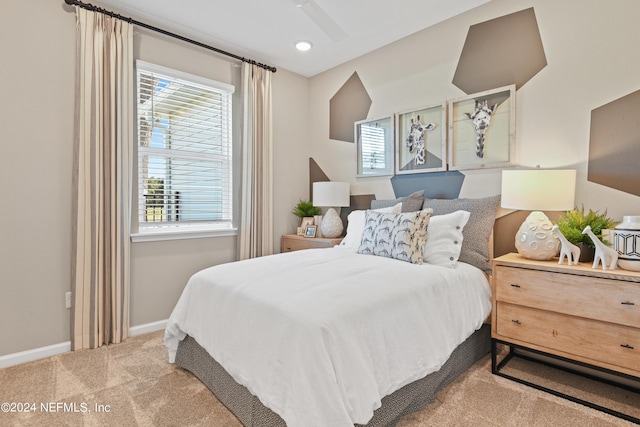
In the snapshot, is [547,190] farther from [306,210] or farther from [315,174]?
[315,174]

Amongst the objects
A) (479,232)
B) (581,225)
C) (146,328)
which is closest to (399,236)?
(479,232)

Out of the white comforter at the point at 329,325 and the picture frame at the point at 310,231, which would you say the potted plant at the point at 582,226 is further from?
the picture frame at the point at 310,231

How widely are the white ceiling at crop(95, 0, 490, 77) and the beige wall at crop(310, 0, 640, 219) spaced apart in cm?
22

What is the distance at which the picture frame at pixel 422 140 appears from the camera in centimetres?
287

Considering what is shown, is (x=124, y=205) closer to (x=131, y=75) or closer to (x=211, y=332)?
(x=131, y=75)

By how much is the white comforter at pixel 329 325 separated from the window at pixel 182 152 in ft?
4.20

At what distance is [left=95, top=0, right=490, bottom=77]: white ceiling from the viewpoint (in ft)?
8.44

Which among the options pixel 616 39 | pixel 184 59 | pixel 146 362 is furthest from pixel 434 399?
pixel 184 59

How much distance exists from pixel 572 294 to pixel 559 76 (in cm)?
151

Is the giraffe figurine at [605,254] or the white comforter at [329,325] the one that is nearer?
the white comforter at [329,325]

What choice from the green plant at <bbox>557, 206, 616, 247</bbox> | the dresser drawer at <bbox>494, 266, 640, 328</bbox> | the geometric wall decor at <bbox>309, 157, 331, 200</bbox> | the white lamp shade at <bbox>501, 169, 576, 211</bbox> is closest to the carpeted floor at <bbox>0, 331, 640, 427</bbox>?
the dresser drawer at <bbox>494, 266, 640, 328</bbox>

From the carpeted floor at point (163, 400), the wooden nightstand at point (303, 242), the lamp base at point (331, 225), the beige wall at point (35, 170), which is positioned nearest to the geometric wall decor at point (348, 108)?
the lamp base at point (331, 225)

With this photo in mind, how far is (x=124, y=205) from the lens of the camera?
2658 millimetres

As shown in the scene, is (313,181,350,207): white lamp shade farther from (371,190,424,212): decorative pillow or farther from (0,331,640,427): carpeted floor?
(0,331,640,427): carpeted floor
